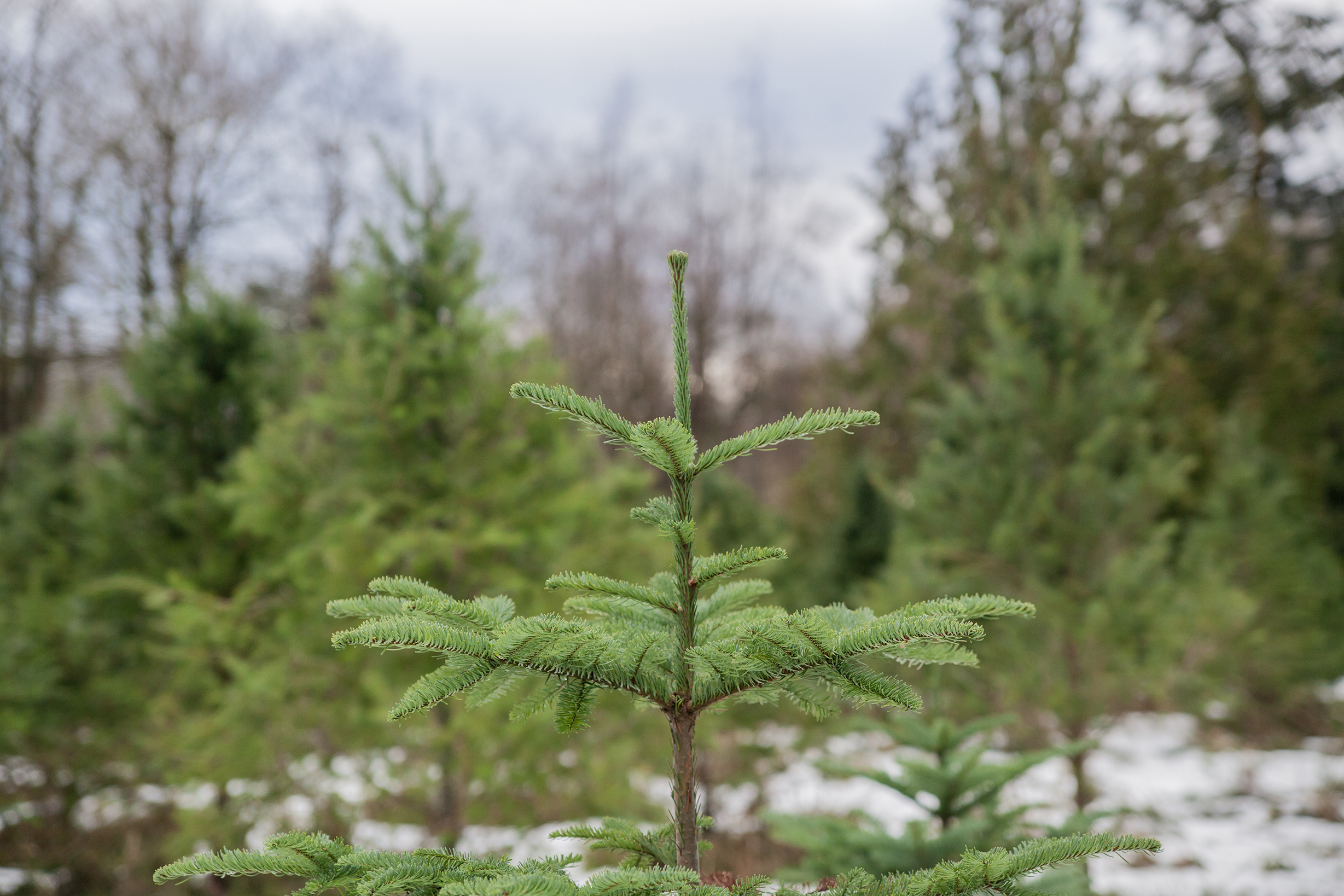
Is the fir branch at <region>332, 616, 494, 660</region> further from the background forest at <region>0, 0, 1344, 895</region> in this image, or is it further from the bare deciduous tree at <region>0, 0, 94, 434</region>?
the bare deciduous tree at <region>0, 0, 94, 434</region>

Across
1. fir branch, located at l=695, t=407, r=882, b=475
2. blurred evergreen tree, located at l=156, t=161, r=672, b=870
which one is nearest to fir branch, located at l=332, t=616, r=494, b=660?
fir branch, located at l=695, t=407, r=882, b=475

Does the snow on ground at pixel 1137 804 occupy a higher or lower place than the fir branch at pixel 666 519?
lower

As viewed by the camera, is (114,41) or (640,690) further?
(114,41)

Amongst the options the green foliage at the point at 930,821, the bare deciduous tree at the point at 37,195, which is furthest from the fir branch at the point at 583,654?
the bare deciduous tree at the point at 37,195

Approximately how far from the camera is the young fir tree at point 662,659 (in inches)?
57.0

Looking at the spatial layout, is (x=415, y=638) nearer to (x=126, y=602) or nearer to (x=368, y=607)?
(x=368, y=607)

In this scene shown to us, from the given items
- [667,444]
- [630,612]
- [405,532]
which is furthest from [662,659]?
[405,532]

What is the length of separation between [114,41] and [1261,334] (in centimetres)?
1993

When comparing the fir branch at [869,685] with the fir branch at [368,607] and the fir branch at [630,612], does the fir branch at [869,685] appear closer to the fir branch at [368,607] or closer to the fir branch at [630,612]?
the fir branch at [630,612]

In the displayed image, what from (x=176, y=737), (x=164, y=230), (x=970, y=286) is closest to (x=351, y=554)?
(x=176, y=737)

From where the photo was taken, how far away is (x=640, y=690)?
1.71 meters

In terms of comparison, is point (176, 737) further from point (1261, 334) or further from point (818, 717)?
point (1261, 334)

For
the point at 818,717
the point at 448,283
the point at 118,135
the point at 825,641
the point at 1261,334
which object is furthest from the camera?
the point at 118,135

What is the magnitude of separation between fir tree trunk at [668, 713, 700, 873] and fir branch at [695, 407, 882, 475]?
0.67 m
